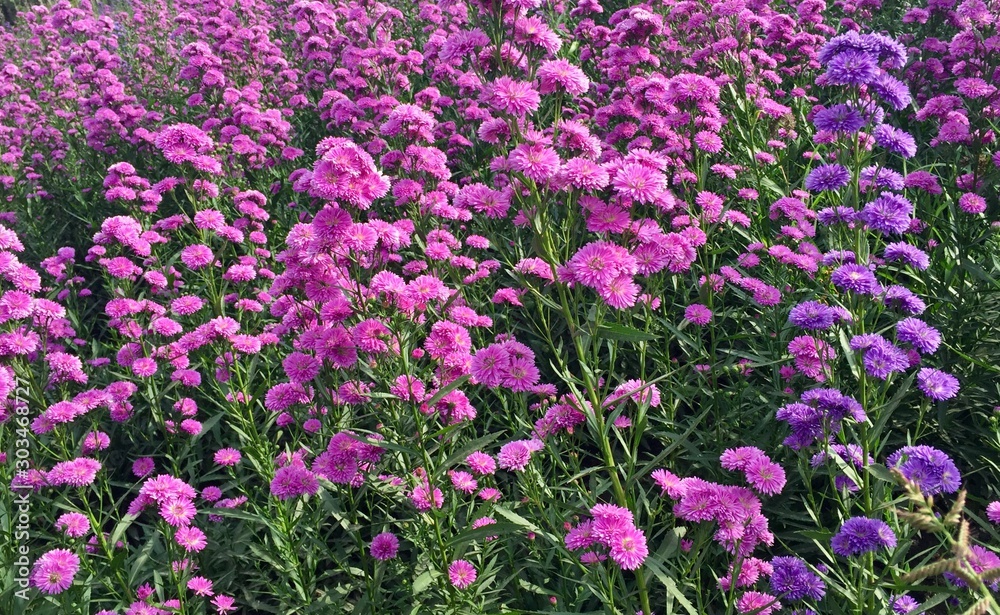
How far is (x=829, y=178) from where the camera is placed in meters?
2.79

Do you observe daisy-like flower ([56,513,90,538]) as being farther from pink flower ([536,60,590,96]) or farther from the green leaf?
pink flower ([536,60,590,96])

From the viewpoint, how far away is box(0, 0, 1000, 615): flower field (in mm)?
2396

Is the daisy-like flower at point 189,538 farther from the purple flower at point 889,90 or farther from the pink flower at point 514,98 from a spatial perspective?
the purple flower at point 889,90

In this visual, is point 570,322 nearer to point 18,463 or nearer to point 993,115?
point 18,463

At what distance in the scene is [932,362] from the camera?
3564 millimetres

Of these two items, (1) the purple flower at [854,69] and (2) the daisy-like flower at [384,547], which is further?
(2) the daisy-like flower at [384,547]

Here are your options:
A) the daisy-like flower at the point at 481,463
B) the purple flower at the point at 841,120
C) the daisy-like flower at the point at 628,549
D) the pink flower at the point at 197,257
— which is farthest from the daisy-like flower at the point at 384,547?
the purple flower at the point at 841,120

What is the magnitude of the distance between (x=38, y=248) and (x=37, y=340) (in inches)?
157

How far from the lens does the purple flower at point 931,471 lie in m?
2.00

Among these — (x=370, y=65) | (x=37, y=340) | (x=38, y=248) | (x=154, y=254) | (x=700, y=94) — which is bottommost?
(x=38, y=248)

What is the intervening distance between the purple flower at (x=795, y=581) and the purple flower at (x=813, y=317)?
80cm

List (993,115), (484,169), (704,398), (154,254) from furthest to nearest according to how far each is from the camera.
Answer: (484,169) → (154,254) → (993,115) → (704,398)

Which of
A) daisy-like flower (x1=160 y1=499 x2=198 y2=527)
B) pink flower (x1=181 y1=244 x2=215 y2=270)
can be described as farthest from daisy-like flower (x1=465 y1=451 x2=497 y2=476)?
pink flower (x1=181 y1=244 x2=215 y2=270)

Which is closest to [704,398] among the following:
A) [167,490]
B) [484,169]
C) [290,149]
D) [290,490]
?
[290,490]
